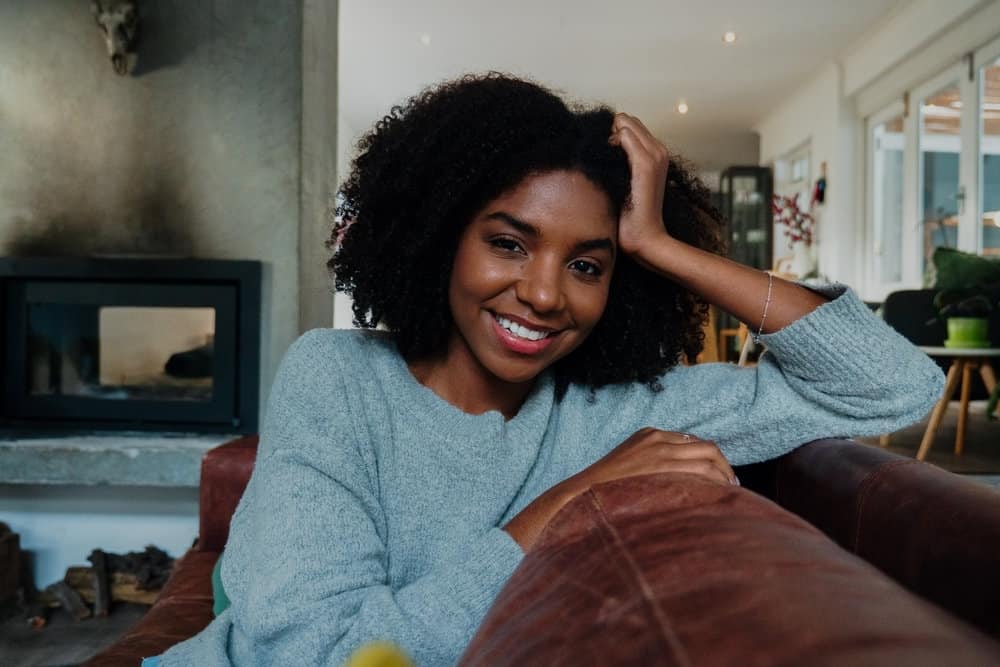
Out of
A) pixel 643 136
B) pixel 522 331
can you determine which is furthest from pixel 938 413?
pixel 522 331

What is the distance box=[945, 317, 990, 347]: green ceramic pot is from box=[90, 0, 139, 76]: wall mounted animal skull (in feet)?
9.84

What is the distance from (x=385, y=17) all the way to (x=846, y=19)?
305cm

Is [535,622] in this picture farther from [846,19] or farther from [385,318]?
[846,19]

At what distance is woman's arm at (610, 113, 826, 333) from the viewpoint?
1.06 metres

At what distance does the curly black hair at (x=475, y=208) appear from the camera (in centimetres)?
104

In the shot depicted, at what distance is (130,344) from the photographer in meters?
2.53

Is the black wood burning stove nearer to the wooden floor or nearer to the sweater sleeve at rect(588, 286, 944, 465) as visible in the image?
the wooden floor

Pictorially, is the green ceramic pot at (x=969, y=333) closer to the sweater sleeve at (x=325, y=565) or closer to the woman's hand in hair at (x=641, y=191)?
the woman's hand in hair at (x=641, y=191)

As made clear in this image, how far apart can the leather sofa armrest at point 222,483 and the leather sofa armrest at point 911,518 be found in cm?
93

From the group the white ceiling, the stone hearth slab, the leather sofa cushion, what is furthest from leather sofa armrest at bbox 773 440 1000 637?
the white ceiling

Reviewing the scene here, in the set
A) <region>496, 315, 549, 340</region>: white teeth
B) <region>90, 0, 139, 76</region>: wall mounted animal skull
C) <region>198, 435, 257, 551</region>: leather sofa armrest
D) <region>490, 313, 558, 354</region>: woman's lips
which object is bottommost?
<region>198, 435, 257, 551</region>: leather sofa armrest

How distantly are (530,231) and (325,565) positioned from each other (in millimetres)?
464

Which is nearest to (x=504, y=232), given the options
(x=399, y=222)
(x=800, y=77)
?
(x=399, y=222)

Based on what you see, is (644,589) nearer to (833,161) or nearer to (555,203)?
(555,203)
